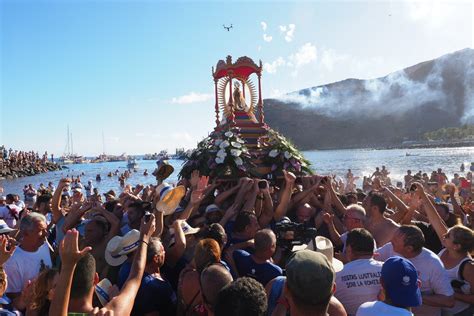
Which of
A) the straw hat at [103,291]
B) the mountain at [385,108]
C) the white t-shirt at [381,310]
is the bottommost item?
the white t-shirt at [381,310]

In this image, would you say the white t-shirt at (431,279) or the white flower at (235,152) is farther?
the white flower at (235,152)

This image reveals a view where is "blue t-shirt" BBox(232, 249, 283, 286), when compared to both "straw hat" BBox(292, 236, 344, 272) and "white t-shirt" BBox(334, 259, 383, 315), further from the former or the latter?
"white t-shirt" BBox(334, 259, 383, 315)

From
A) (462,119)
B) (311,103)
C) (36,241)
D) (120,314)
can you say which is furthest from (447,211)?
(311,103)

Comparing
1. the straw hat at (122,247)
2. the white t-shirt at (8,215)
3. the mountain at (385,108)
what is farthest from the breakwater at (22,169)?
the mountain at (385,108)

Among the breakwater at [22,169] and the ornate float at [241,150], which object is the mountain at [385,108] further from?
the ornate float at [241,150]

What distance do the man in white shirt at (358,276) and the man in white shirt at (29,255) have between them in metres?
3.42

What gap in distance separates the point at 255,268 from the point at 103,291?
149 cm

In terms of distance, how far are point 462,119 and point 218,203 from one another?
180 meters

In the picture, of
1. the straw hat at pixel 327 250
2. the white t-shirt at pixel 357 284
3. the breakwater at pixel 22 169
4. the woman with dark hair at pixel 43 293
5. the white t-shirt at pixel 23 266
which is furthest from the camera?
the breakwater at pixel 22 169

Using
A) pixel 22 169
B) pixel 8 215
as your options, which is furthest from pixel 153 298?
pixel 22 169

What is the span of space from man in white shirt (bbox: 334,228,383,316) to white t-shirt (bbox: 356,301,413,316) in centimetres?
66

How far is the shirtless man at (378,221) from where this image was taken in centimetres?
532

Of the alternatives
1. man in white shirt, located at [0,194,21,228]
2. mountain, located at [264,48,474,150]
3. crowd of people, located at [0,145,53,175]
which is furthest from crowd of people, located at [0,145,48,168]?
mountain, located at [264,48,474,150]

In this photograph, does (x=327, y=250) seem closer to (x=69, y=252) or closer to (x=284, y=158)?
(x=69, y=252)
